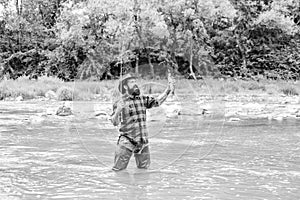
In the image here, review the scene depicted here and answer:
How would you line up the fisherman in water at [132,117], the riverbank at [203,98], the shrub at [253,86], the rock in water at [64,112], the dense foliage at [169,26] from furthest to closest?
1. the dense foliage at [169,26]
2. the shrub at [253,86]
3. the rock in water at [64,112]
4. the riverbank at [203,98]
5. the fisherman in water at [132,117]

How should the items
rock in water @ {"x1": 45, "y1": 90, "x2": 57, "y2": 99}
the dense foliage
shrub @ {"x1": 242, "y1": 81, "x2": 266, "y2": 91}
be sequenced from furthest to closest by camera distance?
the dense foliage
shrub @ {"x1": 242, "y1": 81, "x2": 266, "y2": 91}
rock in water @ {"x1": 45, "y1": 90, "x2": 57, "y2": 99}

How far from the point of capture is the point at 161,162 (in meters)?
8.02

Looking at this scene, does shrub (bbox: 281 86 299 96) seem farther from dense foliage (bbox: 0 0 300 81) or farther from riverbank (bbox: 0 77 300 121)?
dense foliage (bbox: 0 0 300 81)

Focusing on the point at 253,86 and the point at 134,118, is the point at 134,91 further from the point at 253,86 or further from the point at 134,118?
the point at 253,86

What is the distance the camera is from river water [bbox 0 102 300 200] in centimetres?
602

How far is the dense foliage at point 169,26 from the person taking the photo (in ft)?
91.8

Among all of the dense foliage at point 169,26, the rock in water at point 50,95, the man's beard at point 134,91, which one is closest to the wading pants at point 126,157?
the man's beard at point 134,91

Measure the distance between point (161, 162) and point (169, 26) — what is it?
19910mm

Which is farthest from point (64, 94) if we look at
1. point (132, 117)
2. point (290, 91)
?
point (132, 117)

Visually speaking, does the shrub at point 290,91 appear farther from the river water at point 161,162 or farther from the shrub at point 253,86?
the river water at point 161,162

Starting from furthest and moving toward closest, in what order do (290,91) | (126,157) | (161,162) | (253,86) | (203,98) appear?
(253,86) < (290,91) < (203,98) < (161,162) < (126,157)

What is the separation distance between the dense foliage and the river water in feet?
47.7

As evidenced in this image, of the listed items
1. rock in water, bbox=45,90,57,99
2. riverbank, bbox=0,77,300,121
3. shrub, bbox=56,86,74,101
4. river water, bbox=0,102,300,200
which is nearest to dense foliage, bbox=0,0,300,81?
riverbank, bbox=0,77,300,121

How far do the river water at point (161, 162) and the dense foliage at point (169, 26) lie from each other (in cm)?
1455
